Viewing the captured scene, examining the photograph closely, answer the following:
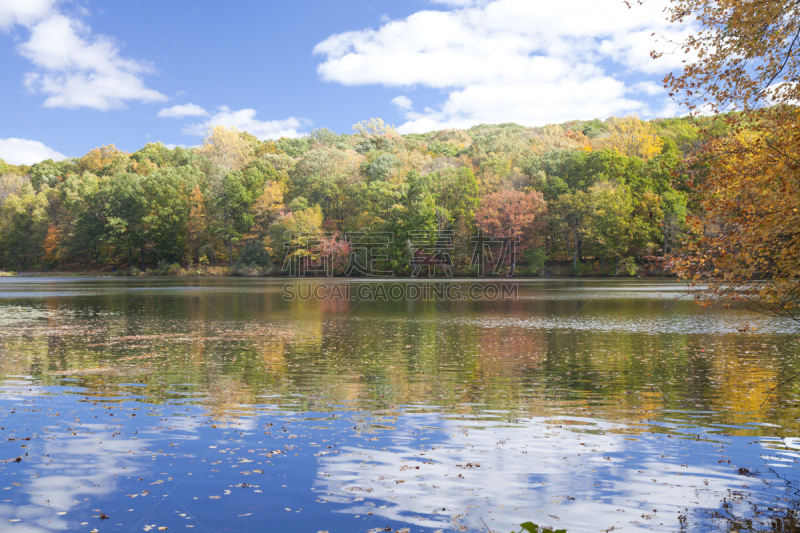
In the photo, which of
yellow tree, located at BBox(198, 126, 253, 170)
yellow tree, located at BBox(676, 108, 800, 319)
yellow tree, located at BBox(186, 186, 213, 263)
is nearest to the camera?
yellow tree, located at BBox(676, 108, 800, 319)

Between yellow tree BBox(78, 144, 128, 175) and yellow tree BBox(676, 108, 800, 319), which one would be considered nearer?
yellow tree BBox(676, 108, 800, 319)

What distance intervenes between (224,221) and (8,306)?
5225 centimetres

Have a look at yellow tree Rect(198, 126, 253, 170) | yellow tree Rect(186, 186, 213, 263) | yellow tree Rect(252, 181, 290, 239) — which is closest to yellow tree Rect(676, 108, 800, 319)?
yellow tree Rect(252, 181, 290, 239)

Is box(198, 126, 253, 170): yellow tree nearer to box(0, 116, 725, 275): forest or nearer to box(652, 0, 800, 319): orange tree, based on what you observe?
box(0, 116, 725, 275): forest

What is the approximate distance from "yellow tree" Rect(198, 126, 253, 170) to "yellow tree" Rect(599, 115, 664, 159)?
59771 mm

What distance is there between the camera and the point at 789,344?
18.2 m

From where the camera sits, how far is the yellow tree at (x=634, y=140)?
74.9 m

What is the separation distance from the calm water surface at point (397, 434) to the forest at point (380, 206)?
168ft

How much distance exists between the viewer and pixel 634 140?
7656 cm

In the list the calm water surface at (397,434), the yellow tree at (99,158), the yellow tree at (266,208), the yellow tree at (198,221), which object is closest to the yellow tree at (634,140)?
the yellow tree at (266,208)

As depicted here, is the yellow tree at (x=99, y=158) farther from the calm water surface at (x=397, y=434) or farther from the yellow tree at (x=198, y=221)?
the calm water surface at (x=397, y=434)

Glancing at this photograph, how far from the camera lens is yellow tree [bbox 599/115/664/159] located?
7494cm

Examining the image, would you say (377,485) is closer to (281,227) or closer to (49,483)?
(49,483)

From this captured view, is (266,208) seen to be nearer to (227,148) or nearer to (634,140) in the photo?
(227,148)
